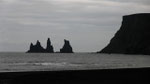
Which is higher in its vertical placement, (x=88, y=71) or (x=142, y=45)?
(x=88, y=71)

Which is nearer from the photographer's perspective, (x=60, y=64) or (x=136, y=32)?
(x=60, y=64)

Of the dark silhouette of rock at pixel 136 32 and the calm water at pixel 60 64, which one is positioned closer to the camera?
the calm water at pixel 60 64

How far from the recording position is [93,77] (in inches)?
211

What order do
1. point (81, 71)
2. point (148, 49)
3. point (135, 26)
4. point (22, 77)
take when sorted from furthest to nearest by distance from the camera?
point (148, 49) → point (135, 26) → point (81, 71) → point (22, 77)

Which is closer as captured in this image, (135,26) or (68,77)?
(68,77)

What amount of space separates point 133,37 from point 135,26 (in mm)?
8596

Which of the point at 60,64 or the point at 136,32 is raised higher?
the point at 60,64

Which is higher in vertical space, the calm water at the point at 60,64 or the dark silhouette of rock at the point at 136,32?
the calm water at the point at 60,64

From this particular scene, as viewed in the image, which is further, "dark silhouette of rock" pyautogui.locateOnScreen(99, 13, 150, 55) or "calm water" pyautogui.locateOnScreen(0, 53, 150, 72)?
"dark silhouette of rock" pyautogui.locateOnScreen(99, 13, 150, 55)

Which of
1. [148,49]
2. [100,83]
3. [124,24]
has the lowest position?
[148,49]

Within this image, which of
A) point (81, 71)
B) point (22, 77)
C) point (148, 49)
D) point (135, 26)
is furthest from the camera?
point (148, 49)

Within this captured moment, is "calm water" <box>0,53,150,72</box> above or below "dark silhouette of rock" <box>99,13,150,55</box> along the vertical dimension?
above

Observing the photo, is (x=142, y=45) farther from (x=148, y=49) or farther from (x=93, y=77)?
(x=93, y=77)

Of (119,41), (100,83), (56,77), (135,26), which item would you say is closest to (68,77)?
(56,77)
